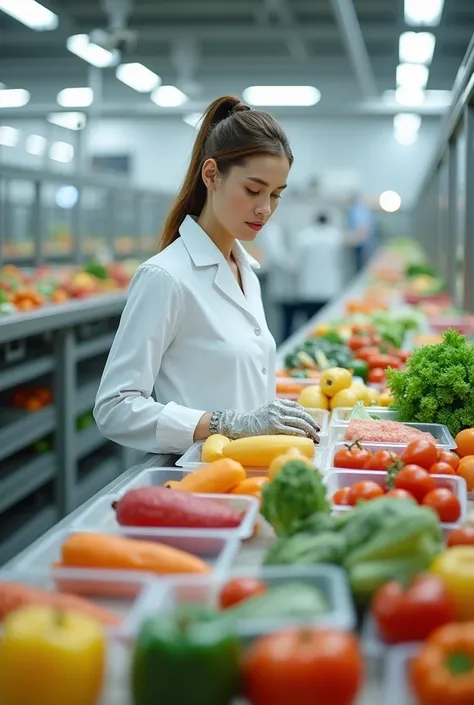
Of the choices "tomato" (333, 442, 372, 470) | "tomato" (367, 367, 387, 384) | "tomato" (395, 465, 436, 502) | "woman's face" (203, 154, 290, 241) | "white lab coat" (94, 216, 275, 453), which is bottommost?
"tomato" (367, 367, 387, 384)

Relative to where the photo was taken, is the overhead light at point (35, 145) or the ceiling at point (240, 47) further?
the ceiling at point (240, 47)

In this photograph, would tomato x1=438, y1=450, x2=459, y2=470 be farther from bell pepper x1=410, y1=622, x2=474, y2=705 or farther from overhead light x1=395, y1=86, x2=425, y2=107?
overhead light x1=395, y1=86, x2=425, y2=107

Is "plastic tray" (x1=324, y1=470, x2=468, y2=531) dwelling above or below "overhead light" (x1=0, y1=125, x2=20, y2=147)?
below

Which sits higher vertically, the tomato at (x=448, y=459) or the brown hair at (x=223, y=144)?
the brown hair at (x=223, y=144)

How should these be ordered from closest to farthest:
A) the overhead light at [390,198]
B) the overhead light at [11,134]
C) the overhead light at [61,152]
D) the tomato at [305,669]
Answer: the tomato at [305,669], the overhead light at [11,134], the overhead light at [61,152], the overhead light at [390,198]

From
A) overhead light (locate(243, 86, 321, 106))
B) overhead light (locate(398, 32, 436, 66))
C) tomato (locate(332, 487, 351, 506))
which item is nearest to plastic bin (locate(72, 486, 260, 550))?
tomato (locate(332, 487, 351, 506))

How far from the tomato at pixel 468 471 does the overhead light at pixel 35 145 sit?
832cm

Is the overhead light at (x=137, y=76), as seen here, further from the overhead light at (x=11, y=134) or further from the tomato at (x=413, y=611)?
the tomato at (x=413, y=611)

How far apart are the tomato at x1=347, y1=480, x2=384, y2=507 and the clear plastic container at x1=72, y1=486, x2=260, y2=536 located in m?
0.20

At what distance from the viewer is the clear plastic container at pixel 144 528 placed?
4.96ft

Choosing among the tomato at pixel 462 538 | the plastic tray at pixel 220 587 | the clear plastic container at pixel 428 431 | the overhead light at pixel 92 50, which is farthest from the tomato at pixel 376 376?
the overhead light at pixel 92 50

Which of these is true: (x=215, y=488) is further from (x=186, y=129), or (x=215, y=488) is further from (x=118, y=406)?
(x=186, y=129)

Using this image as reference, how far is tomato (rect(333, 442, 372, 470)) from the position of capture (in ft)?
6.61

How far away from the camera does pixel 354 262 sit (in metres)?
15.8
